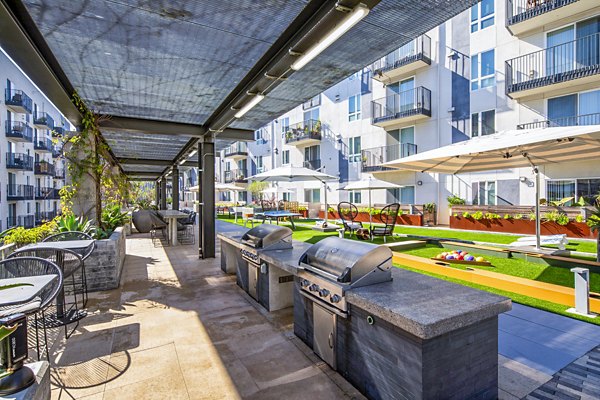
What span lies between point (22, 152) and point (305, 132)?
22.0 metres

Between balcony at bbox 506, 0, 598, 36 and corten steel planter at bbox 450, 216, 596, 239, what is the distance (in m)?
7.38

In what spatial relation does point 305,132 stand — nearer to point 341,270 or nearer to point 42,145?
point 341,270

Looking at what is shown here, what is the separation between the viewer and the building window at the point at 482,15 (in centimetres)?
1350

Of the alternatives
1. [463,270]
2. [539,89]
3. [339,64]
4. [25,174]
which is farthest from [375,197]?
[25,174]

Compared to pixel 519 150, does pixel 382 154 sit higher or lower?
higher

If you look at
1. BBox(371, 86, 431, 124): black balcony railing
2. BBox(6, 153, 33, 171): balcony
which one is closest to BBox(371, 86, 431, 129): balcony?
BBox(371, 86, 431, 124): black balcony railing

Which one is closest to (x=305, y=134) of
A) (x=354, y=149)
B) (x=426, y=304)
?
(x=354, y=149)

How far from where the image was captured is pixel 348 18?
2.69 m

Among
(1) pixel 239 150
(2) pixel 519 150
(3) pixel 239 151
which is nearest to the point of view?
(2) pixel 519 150

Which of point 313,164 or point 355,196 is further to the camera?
point 313,164

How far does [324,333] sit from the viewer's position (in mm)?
2715

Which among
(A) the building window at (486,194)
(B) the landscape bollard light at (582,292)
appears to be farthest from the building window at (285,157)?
(B) the landscape bollard light at (582,292)

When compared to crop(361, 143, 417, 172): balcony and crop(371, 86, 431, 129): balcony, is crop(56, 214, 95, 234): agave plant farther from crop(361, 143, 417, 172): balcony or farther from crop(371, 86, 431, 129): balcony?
crop(371, 86, 431, 129): balcony

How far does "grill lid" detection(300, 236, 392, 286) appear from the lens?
2.40m
